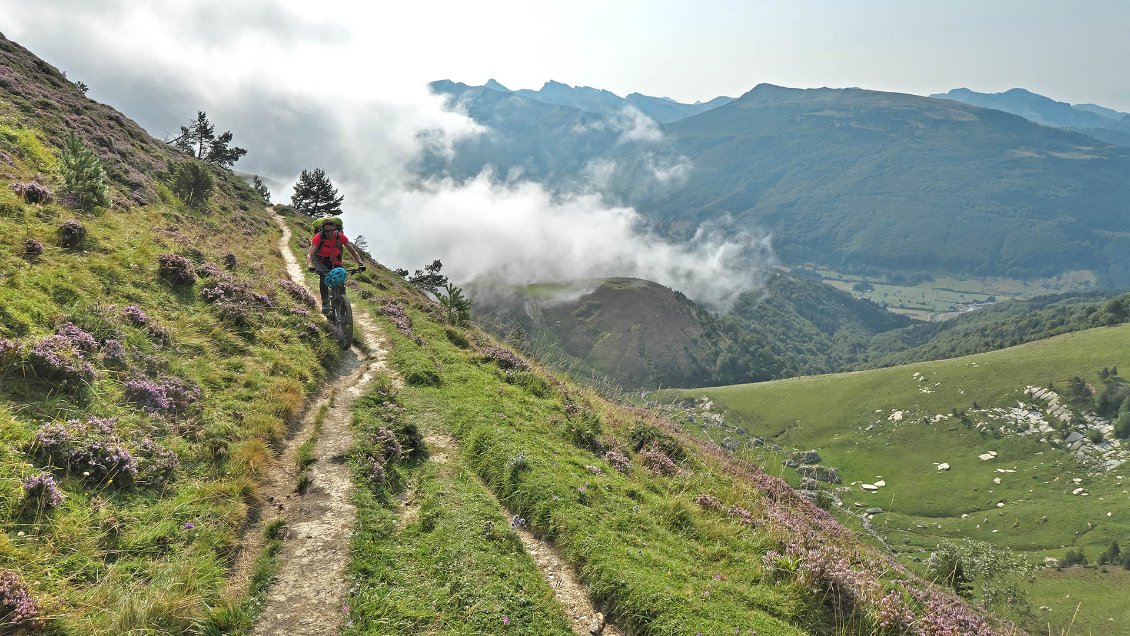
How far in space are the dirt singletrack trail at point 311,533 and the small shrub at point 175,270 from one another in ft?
20.8

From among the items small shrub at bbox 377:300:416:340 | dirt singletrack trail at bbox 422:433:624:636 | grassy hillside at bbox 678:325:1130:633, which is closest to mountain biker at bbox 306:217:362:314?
small shrub at bbox 377:300:416:340

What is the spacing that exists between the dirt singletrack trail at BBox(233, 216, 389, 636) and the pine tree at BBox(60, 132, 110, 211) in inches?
503

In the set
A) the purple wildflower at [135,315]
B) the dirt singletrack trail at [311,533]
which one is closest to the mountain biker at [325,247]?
the purple wildflower at [135,315]

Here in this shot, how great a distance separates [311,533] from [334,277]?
12.9 metres

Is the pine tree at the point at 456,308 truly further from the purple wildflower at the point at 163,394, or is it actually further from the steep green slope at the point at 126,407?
the purple wildflower at the point at 163,394

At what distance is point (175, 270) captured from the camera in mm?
15930

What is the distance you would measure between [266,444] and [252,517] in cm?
251

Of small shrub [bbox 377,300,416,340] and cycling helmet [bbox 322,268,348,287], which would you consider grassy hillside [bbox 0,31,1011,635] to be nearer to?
cycling helmet [bbox 322,268,348,287]

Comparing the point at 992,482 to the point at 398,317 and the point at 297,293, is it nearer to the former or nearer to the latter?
the point at 398,317

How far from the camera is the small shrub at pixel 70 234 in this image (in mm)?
13852

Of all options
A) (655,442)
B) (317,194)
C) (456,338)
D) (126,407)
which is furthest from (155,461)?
(317,194)

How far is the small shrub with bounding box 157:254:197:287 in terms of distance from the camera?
618 inches

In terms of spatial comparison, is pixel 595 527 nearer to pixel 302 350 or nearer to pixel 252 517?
pixel 252 517

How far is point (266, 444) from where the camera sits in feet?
36.1
